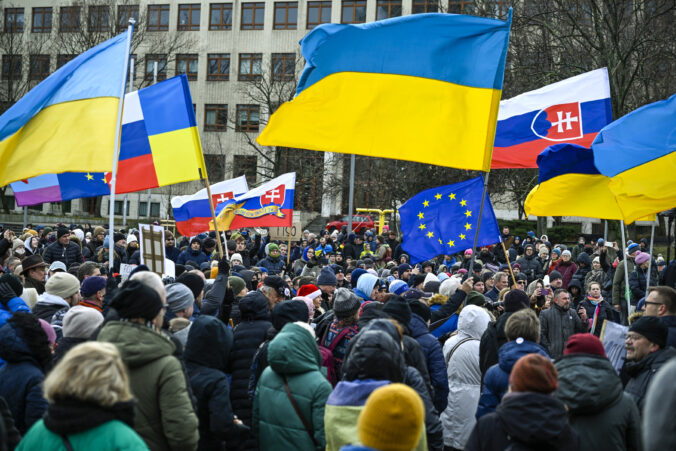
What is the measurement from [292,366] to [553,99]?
7568 mm

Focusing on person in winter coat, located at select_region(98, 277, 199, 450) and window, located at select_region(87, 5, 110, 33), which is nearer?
person in winter coat, located at select_region(98, 277, 199, 450)

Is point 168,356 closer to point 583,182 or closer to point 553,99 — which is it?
point 583,182

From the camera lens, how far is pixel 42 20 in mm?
58781

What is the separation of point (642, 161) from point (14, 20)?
59128 mm

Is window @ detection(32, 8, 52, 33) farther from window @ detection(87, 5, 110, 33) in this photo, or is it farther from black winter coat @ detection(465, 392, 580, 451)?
black winter coat @ detection(465, 392, 580, 451)

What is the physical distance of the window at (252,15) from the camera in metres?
57.7

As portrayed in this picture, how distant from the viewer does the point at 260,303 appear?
20.1ft

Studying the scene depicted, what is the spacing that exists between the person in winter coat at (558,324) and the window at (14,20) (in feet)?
181

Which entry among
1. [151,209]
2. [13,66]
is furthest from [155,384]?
[151,209]

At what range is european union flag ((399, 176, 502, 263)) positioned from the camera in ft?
34.3

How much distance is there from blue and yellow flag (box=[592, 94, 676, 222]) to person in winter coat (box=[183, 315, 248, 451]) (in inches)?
186

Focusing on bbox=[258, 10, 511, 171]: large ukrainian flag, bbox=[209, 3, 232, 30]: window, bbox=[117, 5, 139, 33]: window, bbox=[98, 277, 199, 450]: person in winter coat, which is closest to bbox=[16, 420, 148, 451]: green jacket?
bbox=[98, 277, 199, 450]: person in winter coat

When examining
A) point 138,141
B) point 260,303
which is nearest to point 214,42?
point 138,141

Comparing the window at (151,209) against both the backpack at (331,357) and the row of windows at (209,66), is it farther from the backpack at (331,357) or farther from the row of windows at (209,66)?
the backpack at (331,357)
